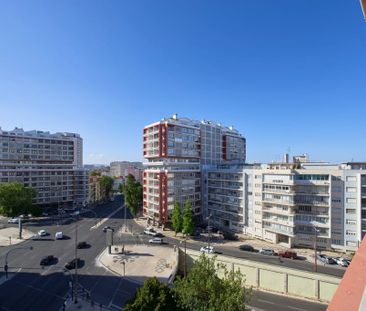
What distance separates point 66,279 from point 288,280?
1355 inches

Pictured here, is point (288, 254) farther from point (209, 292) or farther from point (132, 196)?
point (132, 196)

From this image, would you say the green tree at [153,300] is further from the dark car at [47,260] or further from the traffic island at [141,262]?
the dark car at [47,260]

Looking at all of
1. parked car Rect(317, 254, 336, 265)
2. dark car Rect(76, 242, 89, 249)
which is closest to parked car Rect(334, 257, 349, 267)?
parked car Rect(317, 254, 336, 265)

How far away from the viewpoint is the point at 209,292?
26250 millimetres

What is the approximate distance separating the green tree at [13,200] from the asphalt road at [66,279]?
61.7 feet

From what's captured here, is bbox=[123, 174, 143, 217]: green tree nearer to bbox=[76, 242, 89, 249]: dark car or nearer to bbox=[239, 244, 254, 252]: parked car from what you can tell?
bbox=[76, 242, 89, 249]: dark car

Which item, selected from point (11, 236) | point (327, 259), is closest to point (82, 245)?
point (11, 236)

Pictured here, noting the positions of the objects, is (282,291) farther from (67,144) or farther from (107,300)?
(67,144)

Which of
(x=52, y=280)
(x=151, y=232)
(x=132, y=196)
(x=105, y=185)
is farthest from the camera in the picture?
(x=105, y=185)

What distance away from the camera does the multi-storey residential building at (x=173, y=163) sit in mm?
80125

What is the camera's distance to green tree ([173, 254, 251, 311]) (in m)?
24.3

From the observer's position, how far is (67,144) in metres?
119

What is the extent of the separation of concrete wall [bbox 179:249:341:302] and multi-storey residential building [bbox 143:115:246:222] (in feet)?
120

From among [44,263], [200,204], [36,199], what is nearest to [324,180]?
[200,204]
